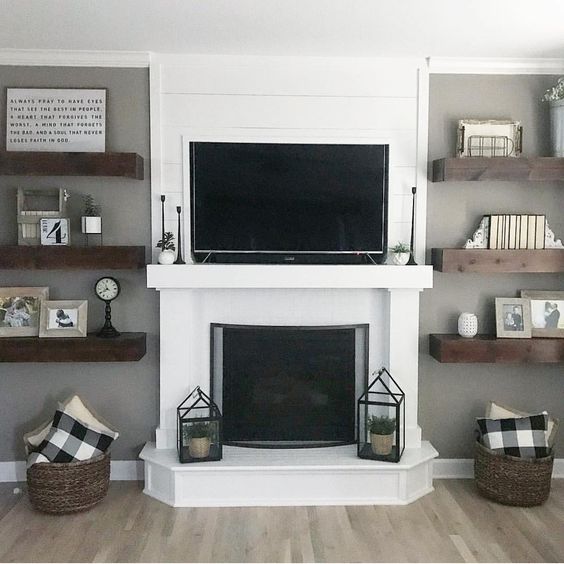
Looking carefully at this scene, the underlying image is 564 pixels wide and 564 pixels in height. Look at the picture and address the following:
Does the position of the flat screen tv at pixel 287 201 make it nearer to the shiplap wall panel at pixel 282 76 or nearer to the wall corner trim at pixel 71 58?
the shiplap wall panel at pixel 282 76

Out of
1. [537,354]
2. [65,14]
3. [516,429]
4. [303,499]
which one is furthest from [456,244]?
[65,14]

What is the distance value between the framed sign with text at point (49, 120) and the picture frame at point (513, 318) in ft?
7.78

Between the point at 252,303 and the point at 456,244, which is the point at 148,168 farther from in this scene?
the point at 456,244

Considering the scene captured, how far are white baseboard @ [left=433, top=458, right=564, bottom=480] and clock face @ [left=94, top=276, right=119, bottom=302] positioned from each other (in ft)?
6.76

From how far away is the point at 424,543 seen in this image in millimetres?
3418

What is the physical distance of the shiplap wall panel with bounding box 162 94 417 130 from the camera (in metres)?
4.05

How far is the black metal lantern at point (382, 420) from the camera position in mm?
3926

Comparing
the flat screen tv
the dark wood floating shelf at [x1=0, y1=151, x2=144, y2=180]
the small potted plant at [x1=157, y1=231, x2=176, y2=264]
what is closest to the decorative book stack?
the flat screen tv

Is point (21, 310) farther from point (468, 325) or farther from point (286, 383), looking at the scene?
point (468, 325)

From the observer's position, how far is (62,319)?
159 inches

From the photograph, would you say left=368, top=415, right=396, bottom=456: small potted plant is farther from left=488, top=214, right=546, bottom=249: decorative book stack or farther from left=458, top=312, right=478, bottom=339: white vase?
left=488, top=214, right=546, bottom=249: decorative book stack

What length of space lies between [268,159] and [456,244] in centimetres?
116

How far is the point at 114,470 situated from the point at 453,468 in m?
1.94

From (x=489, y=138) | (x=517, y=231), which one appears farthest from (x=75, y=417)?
(x=489, y=138)
